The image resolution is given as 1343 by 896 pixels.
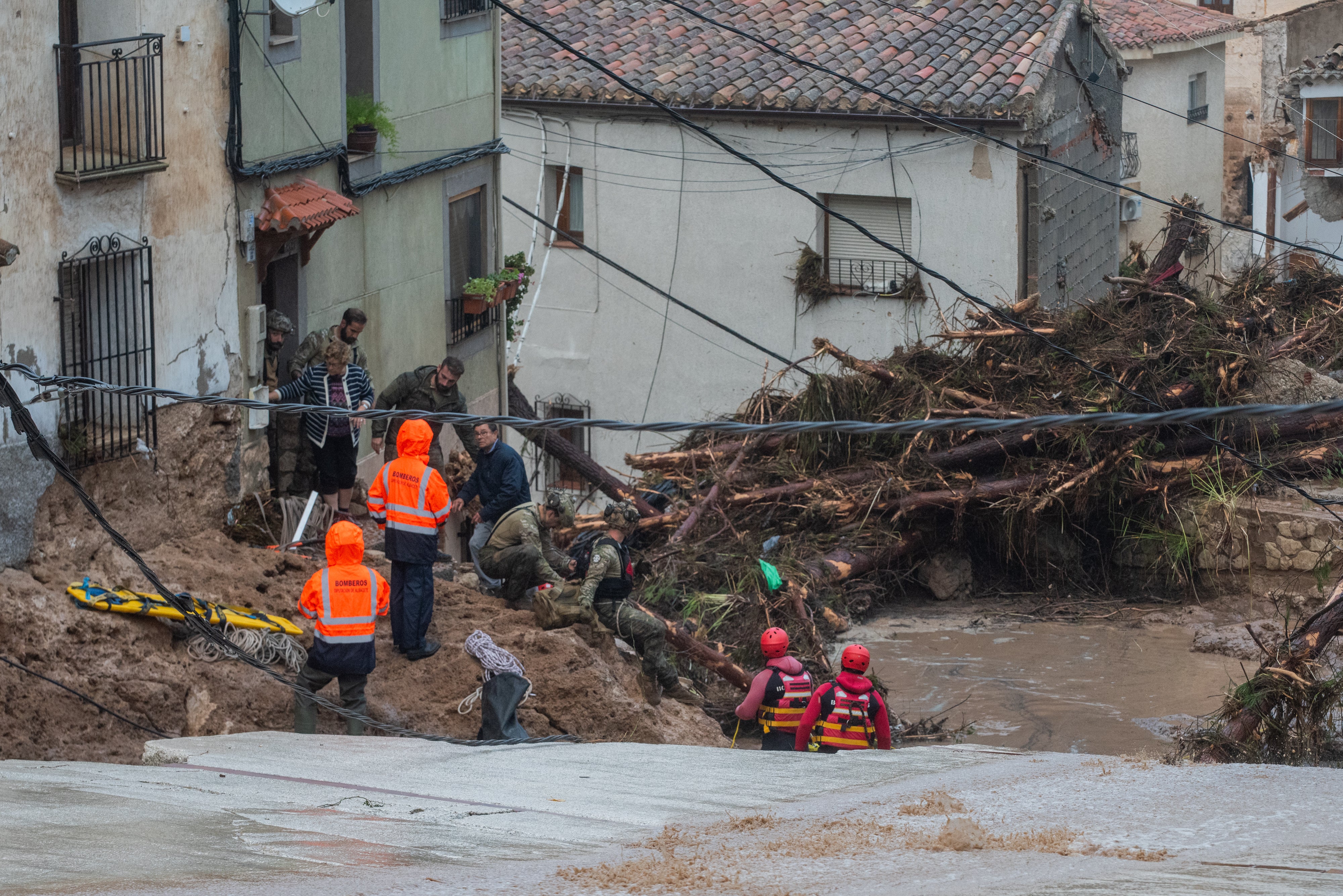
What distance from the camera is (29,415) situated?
8.64m

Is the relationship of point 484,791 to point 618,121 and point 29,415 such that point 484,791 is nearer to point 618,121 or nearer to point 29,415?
point 29,415

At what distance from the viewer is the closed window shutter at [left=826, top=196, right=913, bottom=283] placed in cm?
2019

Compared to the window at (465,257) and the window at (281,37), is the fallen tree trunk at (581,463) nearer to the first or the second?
the window at (465,257)

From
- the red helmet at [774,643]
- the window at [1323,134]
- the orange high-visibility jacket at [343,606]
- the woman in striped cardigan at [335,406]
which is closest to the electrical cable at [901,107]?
the woman in striped cardigan at [335,406]

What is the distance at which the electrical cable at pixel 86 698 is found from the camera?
807 centimetres

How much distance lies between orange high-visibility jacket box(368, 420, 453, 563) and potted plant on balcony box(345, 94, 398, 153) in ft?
16.5

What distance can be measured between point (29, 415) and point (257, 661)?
191 cm

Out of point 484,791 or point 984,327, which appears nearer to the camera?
point 484,791

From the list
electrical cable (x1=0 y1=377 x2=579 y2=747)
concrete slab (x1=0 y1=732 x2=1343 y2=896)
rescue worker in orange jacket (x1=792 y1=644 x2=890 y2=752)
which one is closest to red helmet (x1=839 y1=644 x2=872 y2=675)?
rescue worker in orange jacket (x1=792 y1=644 x2=890 y2=752)

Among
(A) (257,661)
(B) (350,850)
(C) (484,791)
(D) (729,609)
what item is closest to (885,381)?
(D) (729,609)

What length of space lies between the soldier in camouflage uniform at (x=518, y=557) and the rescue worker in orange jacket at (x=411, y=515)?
1.08 metres

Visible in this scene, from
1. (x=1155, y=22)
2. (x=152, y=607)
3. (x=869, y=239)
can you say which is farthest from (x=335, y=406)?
(x=1155, y=22)

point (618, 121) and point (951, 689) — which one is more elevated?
point (618, 121)

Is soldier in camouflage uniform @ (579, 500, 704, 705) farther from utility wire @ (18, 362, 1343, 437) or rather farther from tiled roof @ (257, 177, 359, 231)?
A: utility wire @ (18, 362, 1343, 437)
